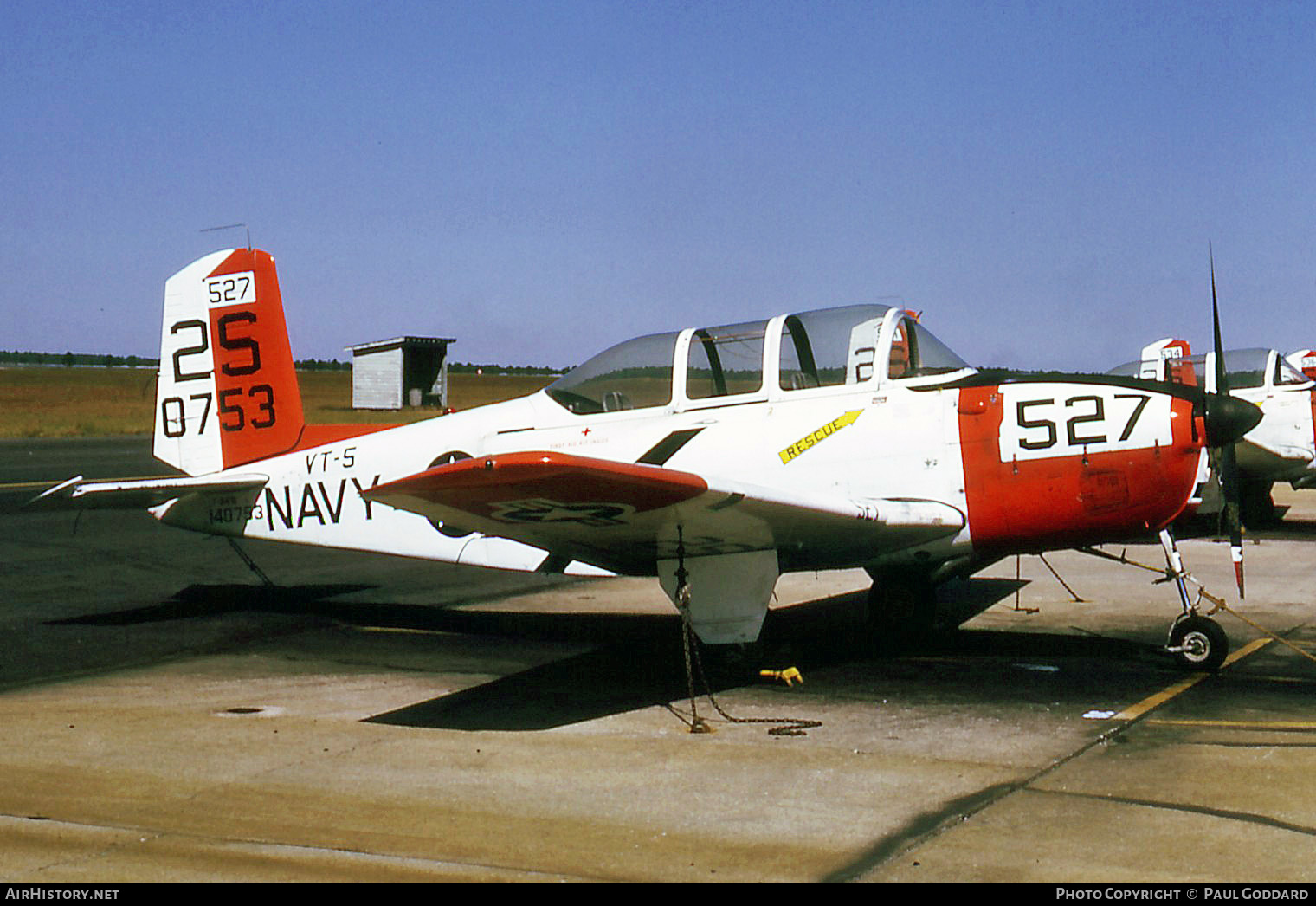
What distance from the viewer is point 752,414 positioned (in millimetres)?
8102

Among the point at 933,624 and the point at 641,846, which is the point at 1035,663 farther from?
the point at 641,846

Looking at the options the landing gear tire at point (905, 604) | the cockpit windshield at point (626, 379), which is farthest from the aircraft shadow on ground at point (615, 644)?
the cockpit windshield at point (626, 379)

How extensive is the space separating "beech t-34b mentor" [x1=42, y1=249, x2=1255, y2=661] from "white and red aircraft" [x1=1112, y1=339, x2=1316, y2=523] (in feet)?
28.6

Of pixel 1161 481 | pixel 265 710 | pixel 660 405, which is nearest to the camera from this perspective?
pixel 265 710

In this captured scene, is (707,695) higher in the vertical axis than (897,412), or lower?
lower

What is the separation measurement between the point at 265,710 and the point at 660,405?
10.7 feet

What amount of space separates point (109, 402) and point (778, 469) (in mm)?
61558

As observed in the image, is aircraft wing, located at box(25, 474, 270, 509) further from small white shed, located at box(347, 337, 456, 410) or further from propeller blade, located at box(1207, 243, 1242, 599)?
small white shed, located at box(347, 337, 456, 410)

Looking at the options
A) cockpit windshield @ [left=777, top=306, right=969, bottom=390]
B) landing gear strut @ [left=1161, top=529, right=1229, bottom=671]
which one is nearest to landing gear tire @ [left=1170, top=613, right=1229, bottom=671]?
landing gear strut @ [left=1161, top=529, right=1229, bottom=671]

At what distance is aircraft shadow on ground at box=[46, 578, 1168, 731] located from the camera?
6910 millimetres

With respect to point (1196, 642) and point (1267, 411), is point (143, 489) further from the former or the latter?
point (1267, 411)

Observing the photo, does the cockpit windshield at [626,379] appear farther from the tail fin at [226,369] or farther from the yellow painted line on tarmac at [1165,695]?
the yellow painted line on tarmac at [1165,695]
